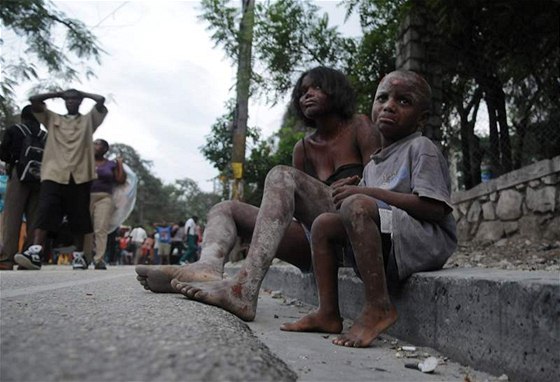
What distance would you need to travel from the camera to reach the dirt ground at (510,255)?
14.1ft

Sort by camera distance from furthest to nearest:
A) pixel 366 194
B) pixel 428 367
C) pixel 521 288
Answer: pixel 366 194 < pixel 428 367 < pixel 521 288

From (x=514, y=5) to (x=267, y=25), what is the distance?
4464mm

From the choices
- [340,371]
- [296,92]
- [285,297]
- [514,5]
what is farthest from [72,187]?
[514,5]

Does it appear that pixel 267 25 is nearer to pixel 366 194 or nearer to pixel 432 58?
pixel 432 58

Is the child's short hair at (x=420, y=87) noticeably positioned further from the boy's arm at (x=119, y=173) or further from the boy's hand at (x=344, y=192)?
the boy's arm at (x=119, y=173)

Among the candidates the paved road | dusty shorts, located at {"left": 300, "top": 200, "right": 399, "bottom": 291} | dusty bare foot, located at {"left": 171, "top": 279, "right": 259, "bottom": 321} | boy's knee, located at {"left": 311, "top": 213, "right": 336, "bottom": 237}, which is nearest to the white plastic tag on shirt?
dusty shorts, located at {"left": 300, "top": 200, "right": 399, "bottom": 291}

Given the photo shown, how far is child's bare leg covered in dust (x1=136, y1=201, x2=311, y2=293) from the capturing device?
2320 mm

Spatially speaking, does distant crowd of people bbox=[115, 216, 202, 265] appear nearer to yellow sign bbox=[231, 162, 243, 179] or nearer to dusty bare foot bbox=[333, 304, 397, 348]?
yellow sign bbox=[231, 162, 243, 179]

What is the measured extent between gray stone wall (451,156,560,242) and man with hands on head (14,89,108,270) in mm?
4713

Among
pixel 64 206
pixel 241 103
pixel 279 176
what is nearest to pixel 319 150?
pixel 279 176

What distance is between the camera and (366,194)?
1945 millimetres

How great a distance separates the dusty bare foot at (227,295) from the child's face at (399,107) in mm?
912

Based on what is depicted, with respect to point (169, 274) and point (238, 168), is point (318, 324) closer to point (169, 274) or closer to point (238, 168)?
point (169, 274)

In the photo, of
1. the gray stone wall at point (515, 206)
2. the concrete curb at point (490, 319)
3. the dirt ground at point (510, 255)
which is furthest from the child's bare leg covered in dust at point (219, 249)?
the gray stone wall at point (515, 206)
